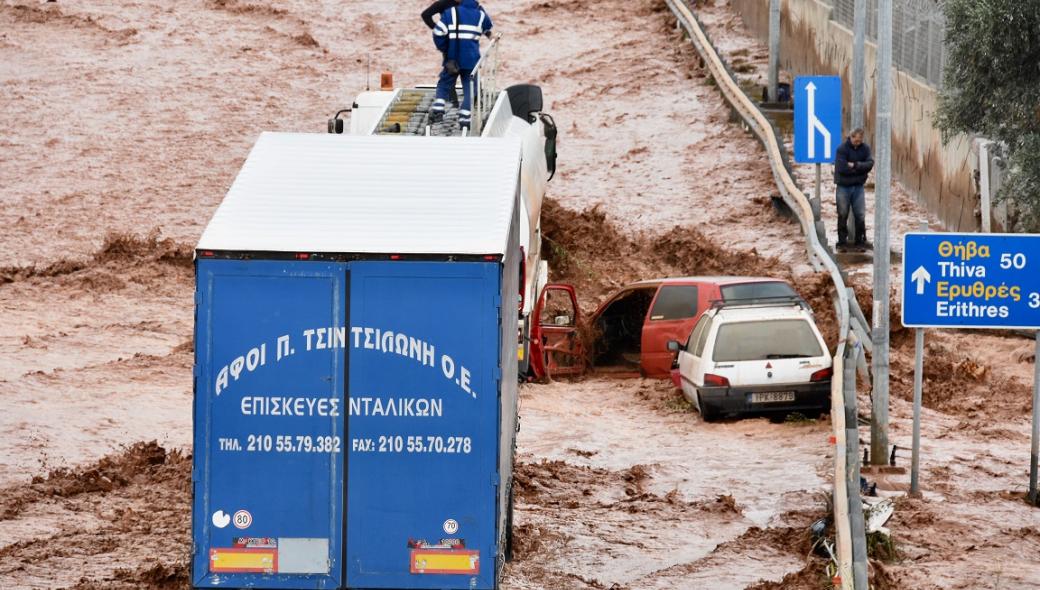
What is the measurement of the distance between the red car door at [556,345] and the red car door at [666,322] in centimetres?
106

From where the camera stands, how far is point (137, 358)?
1016 inches

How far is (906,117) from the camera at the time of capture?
3344 centimetres

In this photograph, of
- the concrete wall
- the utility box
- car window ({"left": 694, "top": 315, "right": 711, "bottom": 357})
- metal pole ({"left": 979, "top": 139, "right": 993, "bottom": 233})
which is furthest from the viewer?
the concrete wall

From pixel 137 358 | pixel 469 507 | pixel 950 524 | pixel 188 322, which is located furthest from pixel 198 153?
pixel 469 507

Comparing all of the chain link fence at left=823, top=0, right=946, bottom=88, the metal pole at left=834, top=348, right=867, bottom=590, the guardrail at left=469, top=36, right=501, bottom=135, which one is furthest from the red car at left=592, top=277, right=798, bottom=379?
the chain link fence at left=823, top=0, right=946, bottom=88

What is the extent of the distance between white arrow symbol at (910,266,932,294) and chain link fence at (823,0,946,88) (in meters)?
12.5

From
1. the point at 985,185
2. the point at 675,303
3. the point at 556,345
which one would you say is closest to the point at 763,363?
the point at 675,303

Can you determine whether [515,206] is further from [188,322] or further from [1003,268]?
[188,322]

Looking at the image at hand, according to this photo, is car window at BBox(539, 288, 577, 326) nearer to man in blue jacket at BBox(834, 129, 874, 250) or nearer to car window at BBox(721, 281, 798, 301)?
car window at BBox(721, 281, 798, 301)

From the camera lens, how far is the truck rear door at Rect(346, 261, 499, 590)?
491 inches

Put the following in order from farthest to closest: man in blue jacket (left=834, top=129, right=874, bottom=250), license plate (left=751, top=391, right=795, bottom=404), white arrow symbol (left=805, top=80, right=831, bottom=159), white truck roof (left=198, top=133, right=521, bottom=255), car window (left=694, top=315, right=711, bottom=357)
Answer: man in blue jacket (left=834, top=129, right=874, bottom=250) → white arrow symbol (left=805, top=80, right=831, bottom=159) → car window (left=694, top=315, right=711, bottom=357) → license plate (left=751, top=391, right=795, bottom=404) → white truck roof (left=198, top=133, right=521, bottom=255)

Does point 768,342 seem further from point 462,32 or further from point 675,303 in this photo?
point 462,32

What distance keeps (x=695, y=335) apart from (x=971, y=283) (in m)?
5.34

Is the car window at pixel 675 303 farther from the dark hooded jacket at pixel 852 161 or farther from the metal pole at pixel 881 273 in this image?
the metal pole at pixel 881 273
